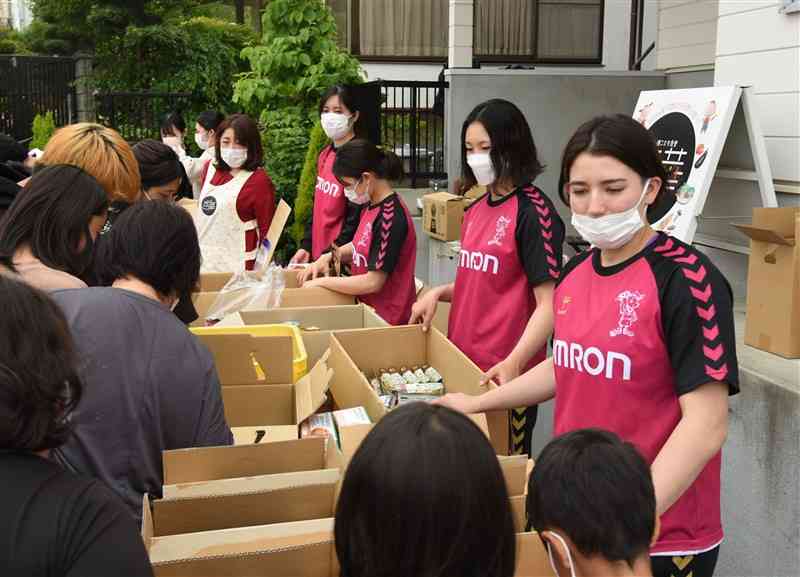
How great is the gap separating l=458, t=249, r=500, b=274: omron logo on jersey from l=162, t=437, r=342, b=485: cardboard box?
102 cm

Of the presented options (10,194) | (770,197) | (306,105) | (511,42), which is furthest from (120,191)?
(511,42)

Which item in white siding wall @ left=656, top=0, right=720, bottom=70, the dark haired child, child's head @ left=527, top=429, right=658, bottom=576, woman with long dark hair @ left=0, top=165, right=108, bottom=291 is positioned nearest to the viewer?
child's head @ left=527, top=429, right=658, bottom=576

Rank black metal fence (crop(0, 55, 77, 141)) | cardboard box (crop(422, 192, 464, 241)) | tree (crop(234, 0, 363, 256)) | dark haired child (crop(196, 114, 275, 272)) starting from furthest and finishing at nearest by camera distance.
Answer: black metal fence (crop(0, 55, 77, 141))
tree (crop(234, 0, 363, 256))
cardboard box (crop(422, 192, 464, 241))
dark haired child (crop(196, 114, 275, 272))

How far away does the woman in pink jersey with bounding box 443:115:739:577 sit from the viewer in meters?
1.86

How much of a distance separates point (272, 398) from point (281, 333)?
1.26 ft

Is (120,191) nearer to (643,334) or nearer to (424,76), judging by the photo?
(643,334)

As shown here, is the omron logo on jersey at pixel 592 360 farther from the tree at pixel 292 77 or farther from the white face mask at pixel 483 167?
the tree at pixel 292 77

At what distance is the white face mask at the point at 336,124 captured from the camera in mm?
5023

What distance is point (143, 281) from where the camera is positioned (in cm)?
210

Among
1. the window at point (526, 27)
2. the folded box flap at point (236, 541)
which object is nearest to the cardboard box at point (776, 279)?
the folded box flap at point (236, 541)

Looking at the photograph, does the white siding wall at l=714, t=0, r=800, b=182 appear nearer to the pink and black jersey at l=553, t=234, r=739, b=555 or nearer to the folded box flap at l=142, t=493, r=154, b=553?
the pink and black jersey at l=553, t=234, r=739, b=555

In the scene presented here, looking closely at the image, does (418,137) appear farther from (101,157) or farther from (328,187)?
(101,157)

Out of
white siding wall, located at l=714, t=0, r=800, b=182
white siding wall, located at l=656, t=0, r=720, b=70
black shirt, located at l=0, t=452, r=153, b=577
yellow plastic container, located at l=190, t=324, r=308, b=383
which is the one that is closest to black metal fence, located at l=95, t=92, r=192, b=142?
white siding wall, located at l=656, t=0, r=720, b=70

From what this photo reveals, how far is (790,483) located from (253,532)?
9.26 feet
